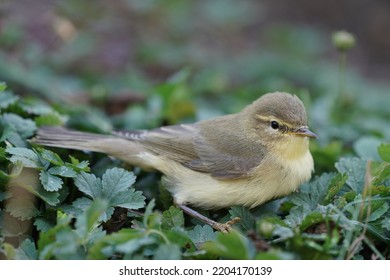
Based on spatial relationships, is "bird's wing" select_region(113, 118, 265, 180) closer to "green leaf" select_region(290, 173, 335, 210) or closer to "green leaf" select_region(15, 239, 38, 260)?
"green leaf" select_region(290, 173, 335, 210)

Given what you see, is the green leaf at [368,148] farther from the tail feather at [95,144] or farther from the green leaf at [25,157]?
the green leaf at [25,157]

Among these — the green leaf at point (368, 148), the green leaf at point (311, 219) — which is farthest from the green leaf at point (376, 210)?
the green leaf at point (368, 148)

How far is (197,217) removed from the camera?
4.21 metres

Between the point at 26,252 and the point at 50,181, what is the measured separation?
567 millimetres

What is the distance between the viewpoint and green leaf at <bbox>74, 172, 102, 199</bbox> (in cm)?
374

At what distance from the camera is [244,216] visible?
13.1 feet

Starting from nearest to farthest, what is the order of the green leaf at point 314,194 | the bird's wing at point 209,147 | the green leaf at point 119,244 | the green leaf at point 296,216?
the green leaf at point 119,244 < the green leaf at point 296,216 < the green leaf at point 314,194 < the bird's wing at point 209,147

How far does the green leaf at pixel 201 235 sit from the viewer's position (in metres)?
3.62

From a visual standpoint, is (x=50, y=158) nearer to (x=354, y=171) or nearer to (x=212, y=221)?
(x=212, y=221)

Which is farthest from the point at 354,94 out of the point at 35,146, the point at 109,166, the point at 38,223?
the point at 38,223

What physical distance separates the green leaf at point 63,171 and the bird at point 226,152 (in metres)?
0.74

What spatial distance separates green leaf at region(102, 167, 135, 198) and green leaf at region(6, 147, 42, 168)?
0.47 meters

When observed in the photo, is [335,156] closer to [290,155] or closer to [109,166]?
[290,155]

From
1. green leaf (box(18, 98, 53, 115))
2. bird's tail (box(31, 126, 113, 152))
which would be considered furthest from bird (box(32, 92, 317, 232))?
green leaf (box(18, 98, 53, 115))
